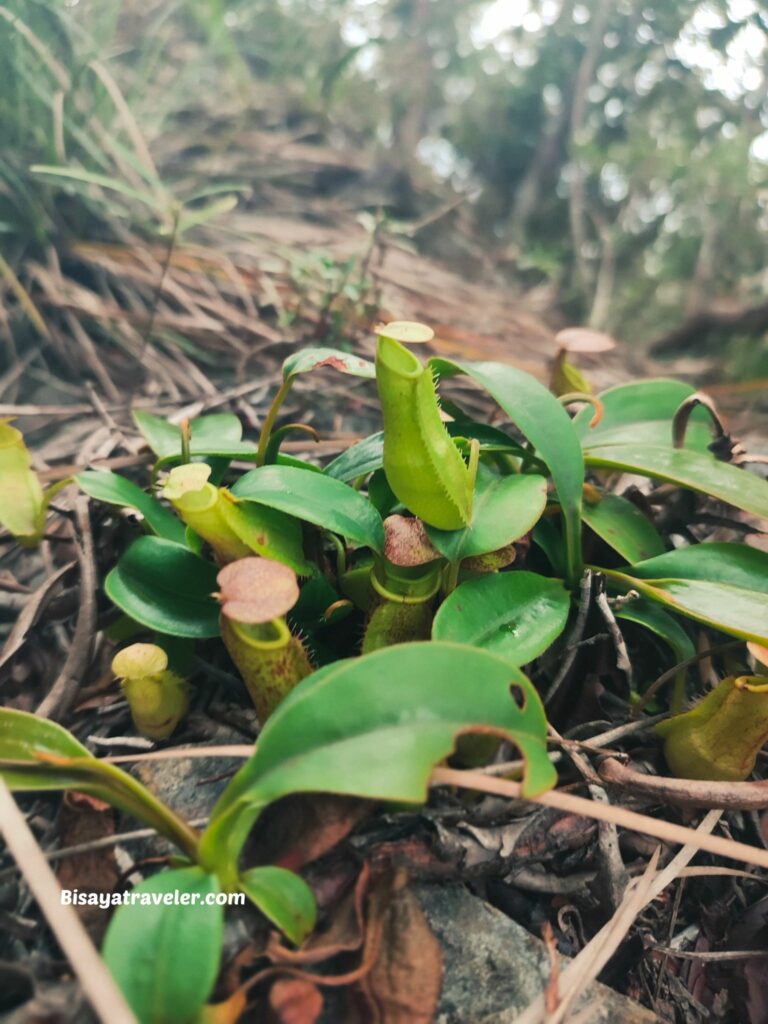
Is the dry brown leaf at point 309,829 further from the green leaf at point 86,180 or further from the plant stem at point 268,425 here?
the green leaf at point 86,180

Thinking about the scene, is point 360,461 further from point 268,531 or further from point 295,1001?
point 295,1001

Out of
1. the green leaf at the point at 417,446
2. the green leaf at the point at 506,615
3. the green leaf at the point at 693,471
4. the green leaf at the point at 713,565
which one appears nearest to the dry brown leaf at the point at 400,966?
the green leaf at the point at 506,615

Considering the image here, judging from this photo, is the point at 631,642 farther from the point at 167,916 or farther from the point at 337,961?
the point at 167,916

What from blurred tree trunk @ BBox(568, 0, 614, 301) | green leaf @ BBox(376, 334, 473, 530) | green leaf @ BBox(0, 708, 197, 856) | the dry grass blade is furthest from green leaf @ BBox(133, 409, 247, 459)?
blurred tree trunk @ BBox(568, 0, 614, 301)

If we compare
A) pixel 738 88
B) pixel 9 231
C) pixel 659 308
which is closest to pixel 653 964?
pixel 9 231

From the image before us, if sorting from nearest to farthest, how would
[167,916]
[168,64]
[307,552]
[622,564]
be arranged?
[167,916] < [307,552] < [622,564] < [168,64]

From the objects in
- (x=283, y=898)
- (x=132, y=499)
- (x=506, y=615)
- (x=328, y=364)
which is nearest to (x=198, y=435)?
(x=132, y=499)
